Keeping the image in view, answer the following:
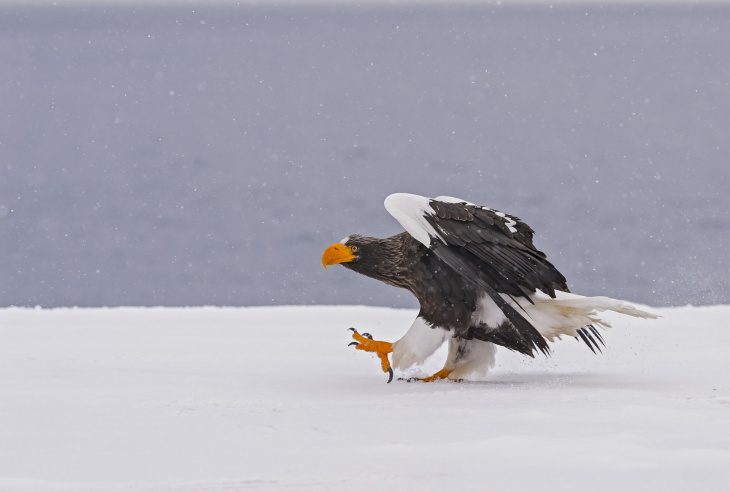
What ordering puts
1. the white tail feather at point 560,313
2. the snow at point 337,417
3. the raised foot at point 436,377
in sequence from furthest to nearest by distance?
the raised foot at point 436,377
the white tail feather at point 560,313
the snow at point 337,417

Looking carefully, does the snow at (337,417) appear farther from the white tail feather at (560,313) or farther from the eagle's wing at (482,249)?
the eagle's wing at (482,249)

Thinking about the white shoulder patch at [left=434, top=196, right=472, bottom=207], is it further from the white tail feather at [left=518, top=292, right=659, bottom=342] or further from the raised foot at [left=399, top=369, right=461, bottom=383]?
the raised foot at [left=399, top=369, right=461, bottom=383]

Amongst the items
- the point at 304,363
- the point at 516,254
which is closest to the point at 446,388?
the point at 516,254

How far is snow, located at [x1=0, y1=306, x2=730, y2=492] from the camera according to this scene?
10.5ft

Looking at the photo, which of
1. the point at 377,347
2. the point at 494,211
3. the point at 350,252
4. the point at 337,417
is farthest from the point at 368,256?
the point at 337,417

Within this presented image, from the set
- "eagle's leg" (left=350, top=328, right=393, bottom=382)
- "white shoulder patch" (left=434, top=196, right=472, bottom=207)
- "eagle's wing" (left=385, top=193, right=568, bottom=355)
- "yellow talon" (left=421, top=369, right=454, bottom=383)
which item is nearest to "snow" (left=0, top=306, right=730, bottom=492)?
"eagle's leg" (left=350, top=328, right=393, bottom=382)

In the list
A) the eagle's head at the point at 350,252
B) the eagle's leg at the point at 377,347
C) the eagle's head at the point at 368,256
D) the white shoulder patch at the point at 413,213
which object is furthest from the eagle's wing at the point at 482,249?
the eagle's leg at the point at 377,347

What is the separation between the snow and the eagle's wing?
0.54m

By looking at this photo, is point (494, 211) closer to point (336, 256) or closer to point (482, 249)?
point (482, 249)

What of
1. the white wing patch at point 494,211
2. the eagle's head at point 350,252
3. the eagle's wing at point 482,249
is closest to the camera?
the eagle's wing at point 482,249

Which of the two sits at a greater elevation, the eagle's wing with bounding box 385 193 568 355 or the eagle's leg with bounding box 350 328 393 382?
the eagle's wing with bounding box 385 193 568 355

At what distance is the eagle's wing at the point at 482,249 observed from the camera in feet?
17.4

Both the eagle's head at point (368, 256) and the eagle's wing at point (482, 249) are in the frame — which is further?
the eagle's head at point (368, 256)

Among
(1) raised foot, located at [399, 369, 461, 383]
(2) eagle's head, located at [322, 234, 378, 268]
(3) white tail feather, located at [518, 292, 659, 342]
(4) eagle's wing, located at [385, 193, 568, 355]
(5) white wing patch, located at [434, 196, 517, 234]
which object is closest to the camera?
(4) eagle's wing, located at [385, 193, 568, 355]
